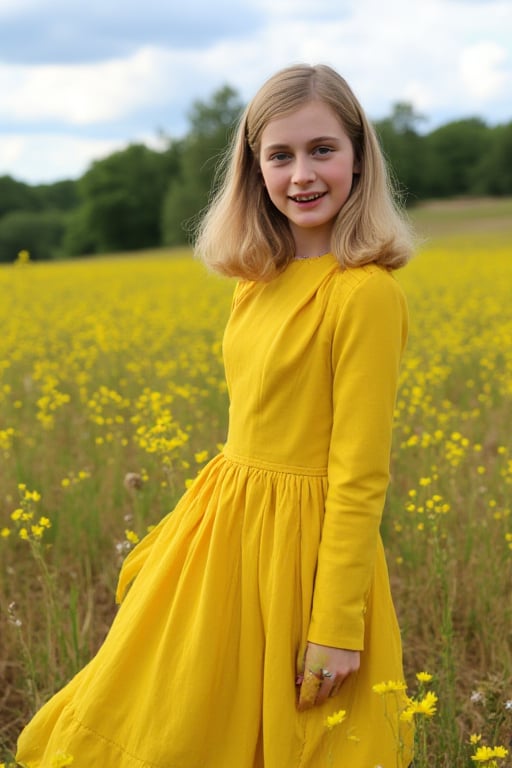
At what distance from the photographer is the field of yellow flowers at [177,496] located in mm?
2471

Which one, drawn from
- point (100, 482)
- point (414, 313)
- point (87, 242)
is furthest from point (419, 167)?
point (100, 482)

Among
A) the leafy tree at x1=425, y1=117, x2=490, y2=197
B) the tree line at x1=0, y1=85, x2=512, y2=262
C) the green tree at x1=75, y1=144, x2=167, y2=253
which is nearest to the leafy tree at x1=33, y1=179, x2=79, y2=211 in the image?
the tree line at x1=0, y1=85, x2=512, y2=262

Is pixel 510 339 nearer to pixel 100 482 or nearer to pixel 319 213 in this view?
pixel 100 482

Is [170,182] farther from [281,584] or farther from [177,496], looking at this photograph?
[281,584]

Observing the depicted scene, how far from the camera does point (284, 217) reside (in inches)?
78.7

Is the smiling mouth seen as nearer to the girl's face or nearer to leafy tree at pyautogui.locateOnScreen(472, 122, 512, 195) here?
the girl's face

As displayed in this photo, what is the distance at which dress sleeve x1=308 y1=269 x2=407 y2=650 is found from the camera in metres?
1.62

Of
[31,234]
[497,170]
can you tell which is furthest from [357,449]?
[31,234]

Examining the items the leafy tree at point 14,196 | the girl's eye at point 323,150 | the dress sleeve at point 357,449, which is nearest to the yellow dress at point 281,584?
the dress sleeve at point 357,449

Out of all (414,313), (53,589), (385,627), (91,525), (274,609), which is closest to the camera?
(274,609)

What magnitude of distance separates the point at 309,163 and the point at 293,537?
0.77m

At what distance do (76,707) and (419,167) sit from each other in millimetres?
56225

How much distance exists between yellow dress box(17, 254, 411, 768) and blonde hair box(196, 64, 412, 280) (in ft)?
0.23

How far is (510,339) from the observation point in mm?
5664
